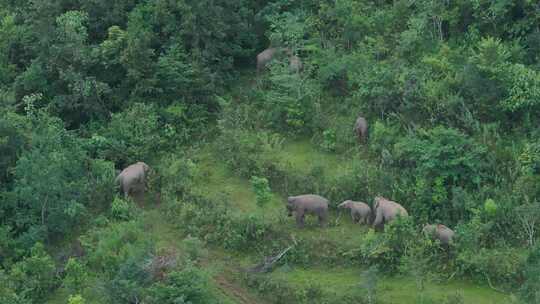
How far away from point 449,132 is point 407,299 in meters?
3.87

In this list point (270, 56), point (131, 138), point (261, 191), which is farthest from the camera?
point (270, 56)

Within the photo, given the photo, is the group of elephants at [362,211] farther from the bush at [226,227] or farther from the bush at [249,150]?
the bush at [249,150]

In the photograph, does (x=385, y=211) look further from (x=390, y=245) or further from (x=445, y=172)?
(x=445, y=172)

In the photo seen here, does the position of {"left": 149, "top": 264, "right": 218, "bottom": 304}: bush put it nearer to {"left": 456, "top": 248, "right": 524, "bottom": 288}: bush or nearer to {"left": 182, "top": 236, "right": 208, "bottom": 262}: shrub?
{"left": 182, "top": 236, "right": 208, "bottom": 262}: shrub

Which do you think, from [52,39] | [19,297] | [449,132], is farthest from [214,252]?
[52,39]

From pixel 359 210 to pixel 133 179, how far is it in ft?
17.1

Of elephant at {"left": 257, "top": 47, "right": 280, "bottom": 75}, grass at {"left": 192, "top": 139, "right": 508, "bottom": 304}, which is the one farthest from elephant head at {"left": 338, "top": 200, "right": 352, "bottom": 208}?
elephant at {"left": 257, "top": 47, "right": 280, "bottom": 75}

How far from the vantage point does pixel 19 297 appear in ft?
64.3

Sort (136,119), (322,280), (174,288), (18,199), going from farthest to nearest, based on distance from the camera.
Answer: (136,119), (18,199), (322,280), (174,288)

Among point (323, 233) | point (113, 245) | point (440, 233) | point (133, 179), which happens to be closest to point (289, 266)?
point (323, 233)

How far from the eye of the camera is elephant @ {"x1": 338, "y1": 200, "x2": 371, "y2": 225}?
837 inches

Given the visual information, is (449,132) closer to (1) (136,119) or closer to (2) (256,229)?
(2) (256,229)

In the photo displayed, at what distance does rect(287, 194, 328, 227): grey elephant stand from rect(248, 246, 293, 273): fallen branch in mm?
843

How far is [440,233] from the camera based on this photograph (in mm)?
20219
